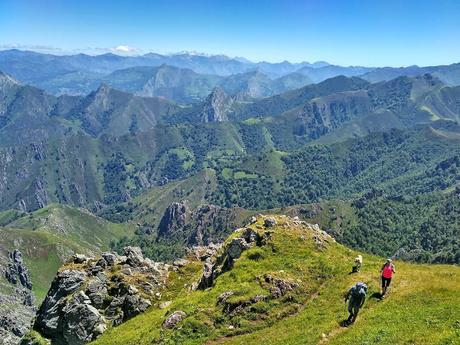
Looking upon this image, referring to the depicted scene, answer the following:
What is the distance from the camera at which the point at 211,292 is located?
67.9 meters

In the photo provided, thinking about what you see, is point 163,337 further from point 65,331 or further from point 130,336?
point 65,331

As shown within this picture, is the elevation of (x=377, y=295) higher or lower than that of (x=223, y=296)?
higher

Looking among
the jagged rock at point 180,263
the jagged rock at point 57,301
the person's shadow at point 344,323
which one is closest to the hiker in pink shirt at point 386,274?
the person's shadow at point 344,323

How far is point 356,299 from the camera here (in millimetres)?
48844

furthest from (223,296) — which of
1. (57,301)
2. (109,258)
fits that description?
(57,301)

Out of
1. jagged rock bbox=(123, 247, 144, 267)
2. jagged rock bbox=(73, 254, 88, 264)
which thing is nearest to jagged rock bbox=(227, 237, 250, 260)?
jagged rock bbox=(123, 247, 144, 267)

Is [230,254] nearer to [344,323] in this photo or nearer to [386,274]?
[386,274]

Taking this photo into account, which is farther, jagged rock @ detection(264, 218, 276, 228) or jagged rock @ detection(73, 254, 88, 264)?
jagged rock @ detection(73, 254, 88, 264)

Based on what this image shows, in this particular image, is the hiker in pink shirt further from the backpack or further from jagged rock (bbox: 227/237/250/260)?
jagged rock (bbox: 227/237/250/260)

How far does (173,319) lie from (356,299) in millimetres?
26325

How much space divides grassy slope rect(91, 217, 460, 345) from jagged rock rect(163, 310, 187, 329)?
102 centimetres

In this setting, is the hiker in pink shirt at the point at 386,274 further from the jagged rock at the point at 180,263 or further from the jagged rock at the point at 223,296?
the jagged rock at the point at 180,263

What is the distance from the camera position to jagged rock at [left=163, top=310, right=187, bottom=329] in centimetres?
6278

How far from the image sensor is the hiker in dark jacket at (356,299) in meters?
48.3
